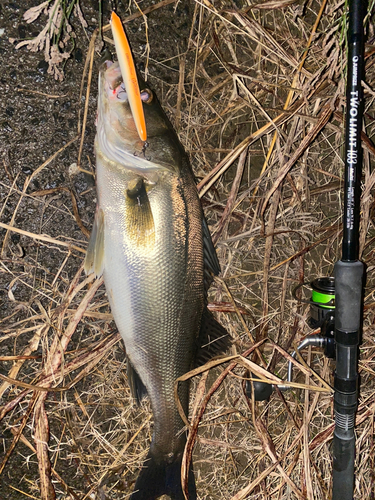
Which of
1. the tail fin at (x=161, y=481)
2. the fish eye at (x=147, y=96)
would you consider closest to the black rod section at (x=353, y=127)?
the fish eye at (x=147, y=96)

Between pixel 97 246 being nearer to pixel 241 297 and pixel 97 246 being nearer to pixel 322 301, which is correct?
pixel 241 297

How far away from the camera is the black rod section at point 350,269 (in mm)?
1838

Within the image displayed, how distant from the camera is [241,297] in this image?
2570 millimetres

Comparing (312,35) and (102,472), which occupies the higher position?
(312,35)

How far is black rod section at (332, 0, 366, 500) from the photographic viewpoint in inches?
72.4

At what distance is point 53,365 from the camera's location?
226 cm

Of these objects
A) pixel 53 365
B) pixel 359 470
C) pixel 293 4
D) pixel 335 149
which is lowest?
pixel 359 470

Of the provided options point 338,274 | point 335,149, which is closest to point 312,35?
point 335,149

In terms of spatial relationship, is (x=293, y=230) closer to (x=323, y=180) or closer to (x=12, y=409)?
(x=323, y=180)

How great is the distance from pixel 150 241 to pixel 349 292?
100cm

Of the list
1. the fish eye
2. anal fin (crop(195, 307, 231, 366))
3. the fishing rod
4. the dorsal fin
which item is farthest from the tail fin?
the fish eye

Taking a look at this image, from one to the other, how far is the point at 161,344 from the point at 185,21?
6.15 feet

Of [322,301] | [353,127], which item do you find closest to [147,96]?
[353,127]

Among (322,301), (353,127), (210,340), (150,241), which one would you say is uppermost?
(353,127)
